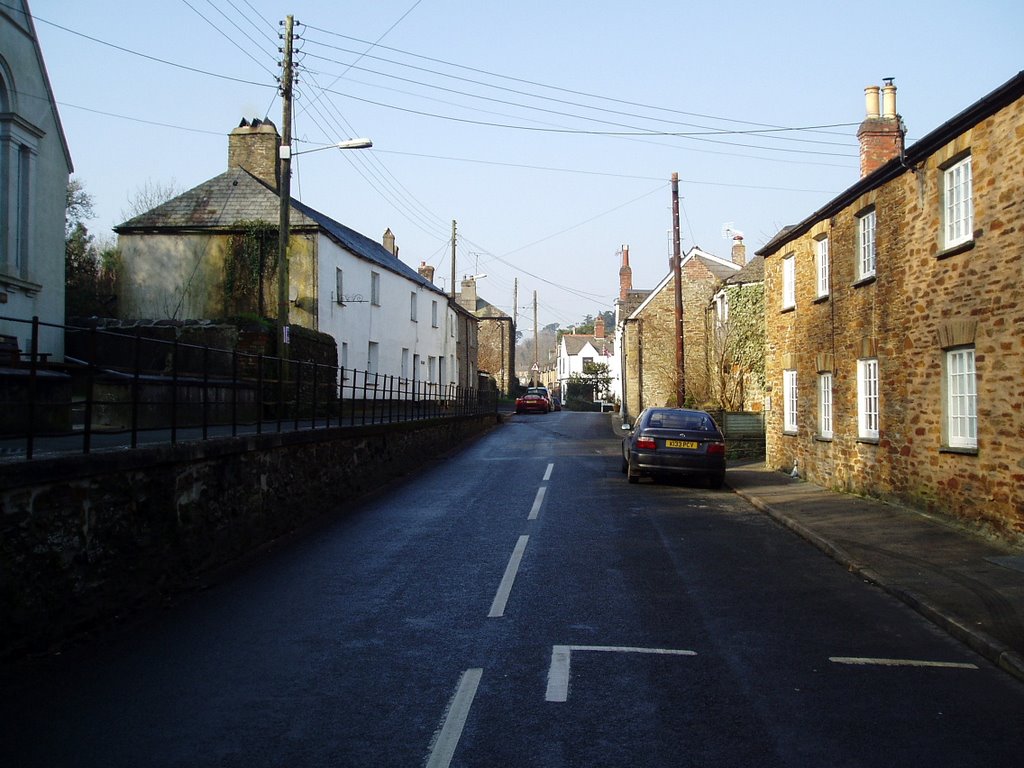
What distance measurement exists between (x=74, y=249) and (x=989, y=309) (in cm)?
3578

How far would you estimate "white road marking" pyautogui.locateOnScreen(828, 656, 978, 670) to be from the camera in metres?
5.90

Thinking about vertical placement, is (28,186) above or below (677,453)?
above

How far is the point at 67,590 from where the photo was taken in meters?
6.46

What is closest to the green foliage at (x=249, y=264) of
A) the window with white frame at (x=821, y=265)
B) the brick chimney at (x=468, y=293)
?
the window with white frame at (x=821, y=265)

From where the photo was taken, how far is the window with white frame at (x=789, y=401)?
20.0 metres

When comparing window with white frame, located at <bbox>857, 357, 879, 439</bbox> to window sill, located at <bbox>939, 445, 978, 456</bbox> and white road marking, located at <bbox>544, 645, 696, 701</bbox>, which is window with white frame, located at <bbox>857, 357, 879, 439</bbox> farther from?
white road marking, located at <bbox>544, 645, 696, 701</bbox>

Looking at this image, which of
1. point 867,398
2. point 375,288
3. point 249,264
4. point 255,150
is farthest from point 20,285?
point 375,288

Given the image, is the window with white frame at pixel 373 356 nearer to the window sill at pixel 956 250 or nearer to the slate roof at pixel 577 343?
the window sill at pixel 956 250

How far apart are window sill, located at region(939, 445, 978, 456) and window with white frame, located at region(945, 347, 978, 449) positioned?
0.11 m

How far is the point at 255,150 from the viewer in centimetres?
3128

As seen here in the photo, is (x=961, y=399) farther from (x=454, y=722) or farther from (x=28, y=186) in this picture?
(x=28, y=186)

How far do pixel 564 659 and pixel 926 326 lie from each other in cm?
903

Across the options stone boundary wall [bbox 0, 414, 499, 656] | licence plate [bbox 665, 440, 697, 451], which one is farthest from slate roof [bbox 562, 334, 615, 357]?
stone boundary wall [bbox 0, 414, 499, 656]

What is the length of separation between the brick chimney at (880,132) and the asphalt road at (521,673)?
11.3m
